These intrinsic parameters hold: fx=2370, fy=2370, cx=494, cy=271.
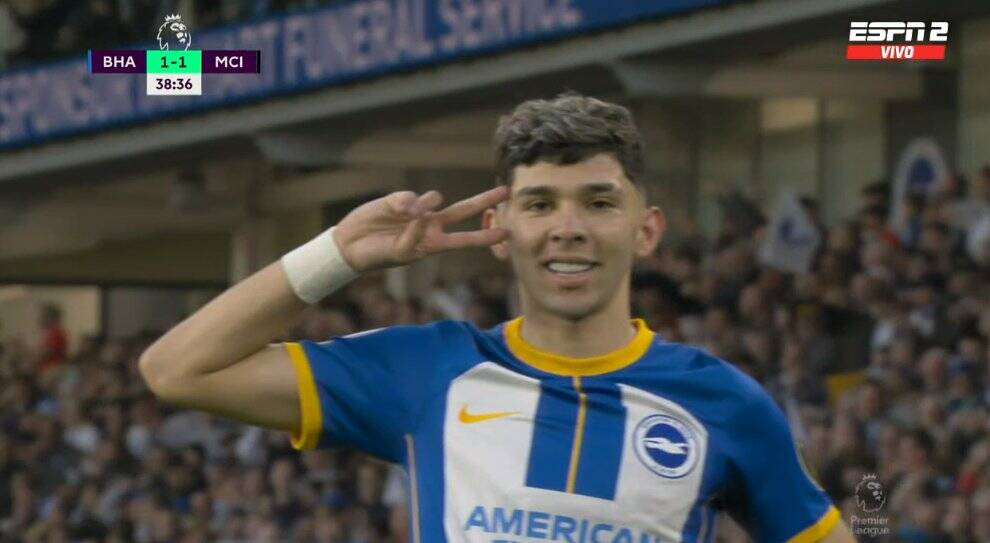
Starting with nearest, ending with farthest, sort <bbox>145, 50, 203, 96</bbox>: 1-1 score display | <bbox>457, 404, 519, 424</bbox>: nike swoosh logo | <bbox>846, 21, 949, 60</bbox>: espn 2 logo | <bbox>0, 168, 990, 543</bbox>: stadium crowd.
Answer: <bbox>457, 404, 519, 424</bbox>: nike swoosh logo < <bbox>0, 168, 990, 543</bbox>: stadium crowd < <bbox>846, 21, 949, 60</bbox>: espn 2 logo < <bbox>145, 50, 203, 96</bbox>: 1-1 score display

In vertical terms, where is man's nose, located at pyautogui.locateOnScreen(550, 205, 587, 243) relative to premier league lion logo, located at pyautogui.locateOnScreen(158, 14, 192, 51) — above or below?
below

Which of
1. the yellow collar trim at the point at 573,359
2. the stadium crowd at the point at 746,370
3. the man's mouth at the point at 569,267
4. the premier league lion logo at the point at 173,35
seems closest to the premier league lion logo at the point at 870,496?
the stadium crowd at the point at 746,370

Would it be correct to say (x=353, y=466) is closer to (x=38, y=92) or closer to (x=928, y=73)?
(x=928, y=73)

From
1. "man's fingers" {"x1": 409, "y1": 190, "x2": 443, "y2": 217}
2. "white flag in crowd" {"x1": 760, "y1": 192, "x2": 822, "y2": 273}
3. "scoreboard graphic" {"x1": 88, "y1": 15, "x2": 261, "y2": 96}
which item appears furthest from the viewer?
"scoreboard graphic" {"x1": 88, "y1": 15, "x2": 261, "y2": 96}

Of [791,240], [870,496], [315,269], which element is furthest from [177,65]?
[315,269]

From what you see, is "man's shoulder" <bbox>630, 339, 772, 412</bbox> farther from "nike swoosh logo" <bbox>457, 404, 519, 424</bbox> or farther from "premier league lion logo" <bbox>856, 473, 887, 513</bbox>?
"premier league lion logo" <bbox>856, 473, 887, 513</bbox>

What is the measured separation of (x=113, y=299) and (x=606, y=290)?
1913 centimetres

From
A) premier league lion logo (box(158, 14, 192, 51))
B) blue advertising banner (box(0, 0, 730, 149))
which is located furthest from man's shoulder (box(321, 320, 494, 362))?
premier league lion logo (box(158, 14, 192, 51))

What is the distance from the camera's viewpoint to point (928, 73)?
47.1 ft

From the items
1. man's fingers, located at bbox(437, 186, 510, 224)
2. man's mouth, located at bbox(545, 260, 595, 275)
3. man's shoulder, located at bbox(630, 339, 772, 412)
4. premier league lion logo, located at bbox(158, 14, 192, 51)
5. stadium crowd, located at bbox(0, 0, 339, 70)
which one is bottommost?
man's shoulder, located at bbox(630, 339, 772, 412)

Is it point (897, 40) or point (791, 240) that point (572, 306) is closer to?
point (791, 240)

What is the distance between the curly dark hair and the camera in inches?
163

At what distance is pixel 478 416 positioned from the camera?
4199mm

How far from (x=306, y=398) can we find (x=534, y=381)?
41cm
